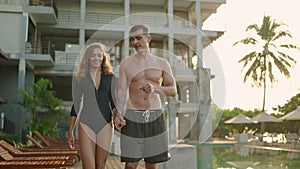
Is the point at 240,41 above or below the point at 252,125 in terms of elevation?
above

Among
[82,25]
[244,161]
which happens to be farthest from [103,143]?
[82,25]

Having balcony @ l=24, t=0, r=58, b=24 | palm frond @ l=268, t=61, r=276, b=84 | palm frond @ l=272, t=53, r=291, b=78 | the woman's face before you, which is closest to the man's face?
the woman's face

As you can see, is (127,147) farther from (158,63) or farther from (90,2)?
(90,2)

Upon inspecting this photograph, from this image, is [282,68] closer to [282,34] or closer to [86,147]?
[282,34]

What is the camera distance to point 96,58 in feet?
8.07

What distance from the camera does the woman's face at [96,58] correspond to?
2.45 meters

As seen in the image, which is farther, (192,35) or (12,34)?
(12,34)

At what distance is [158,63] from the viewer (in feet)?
7.41

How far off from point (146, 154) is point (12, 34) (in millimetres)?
15488

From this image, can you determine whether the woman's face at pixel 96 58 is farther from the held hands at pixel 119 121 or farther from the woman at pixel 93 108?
the held hands at pixel 119 121

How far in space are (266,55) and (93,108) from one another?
23.5m

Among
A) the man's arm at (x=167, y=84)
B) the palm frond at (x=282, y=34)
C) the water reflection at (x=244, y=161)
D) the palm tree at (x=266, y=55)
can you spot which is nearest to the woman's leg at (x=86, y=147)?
the man's arm at (x=167, y=84)

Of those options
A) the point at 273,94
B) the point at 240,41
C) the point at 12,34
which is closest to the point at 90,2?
the point at 12,34

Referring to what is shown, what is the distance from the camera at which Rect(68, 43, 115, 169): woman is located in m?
2.41
